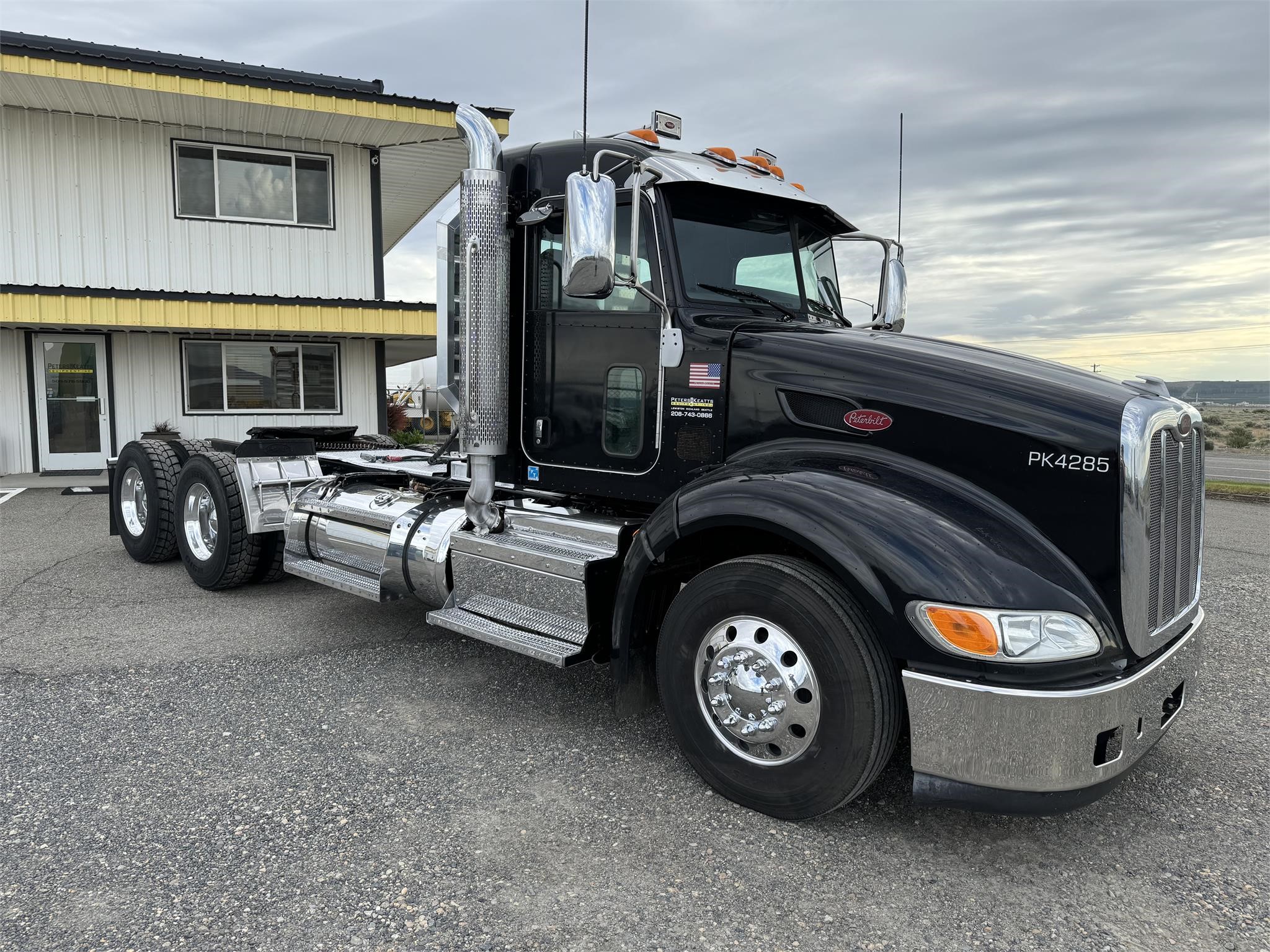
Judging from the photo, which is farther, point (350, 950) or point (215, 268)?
point (215, 268)

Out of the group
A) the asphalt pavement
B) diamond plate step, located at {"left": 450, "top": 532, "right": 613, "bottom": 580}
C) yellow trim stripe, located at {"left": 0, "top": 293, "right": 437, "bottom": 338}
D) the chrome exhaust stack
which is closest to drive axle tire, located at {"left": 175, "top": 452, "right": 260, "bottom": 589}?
diamond plate step, located at {"left": 450, "top": 532, "right": 613, "bottom": 580}

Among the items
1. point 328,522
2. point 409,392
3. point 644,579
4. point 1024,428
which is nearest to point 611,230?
point 644,579

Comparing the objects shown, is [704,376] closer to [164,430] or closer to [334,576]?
[334,576]

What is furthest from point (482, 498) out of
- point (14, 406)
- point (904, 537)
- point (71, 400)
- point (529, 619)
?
point (14, 406)

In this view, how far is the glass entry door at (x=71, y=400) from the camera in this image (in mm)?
12961

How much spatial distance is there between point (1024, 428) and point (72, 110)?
14.1 metres

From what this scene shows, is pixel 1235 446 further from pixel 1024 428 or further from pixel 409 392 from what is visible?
pixel 1024 428

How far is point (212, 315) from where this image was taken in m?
12.2

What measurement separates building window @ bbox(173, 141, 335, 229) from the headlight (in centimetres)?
1297

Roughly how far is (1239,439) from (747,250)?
4221 cm

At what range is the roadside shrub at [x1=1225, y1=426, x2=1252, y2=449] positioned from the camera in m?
36.8

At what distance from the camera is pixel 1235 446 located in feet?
123

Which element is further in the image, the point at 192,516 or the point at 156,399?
the point at 156,399

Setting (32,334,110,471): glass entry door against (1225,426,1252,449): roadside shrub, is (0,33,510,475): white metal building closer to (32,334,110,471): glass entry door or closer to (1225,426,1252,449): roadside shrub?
(32,334,110,471): glass entry door
